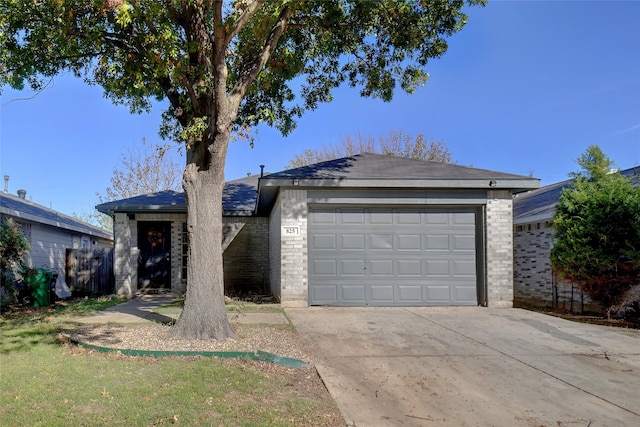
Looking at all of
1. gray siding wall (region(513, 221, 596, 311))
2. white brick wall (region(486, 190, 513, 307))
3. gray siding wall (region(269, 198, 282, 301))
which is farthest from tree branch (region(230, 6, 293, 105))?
gray siding wall (region(513, 221, 596, 311))

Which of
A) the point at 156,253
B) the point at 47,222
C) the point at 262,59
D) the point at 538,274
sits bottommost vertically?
the point at 538,274

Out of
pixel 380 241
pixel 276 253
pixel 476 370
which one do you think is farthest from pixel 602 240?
pixel 276 253

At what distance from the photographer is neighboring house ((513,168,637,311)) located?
11027 mm

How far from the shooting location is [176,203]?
1398 centimetres

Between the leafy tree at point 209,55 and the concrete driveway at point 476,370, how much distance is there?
2.37m

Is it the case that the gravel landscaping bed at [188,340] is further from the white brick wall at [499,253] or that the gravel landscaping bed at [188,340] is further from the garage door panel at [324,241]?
the white brick wall at [499,253]

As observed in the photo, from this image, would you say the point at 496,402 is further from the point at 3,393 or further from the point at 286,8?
the point at 286,8

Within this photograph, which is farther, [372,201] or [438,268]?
[438,268]

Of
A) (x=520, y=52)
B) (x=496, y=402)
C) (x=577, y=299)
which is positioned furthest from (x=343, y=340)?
(x=520, y=52)

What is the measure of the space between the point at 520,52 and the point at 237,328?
1142 centimetres

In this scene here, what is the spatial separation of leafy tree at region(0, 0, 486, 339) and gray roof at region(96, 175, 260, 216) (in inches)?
136

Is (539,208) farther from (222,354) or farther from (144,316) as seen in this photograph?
(144,316)

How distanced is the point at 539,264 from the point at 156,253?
1225 centimetres

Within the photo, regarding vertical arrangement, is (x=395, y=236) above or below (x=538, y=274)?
above
